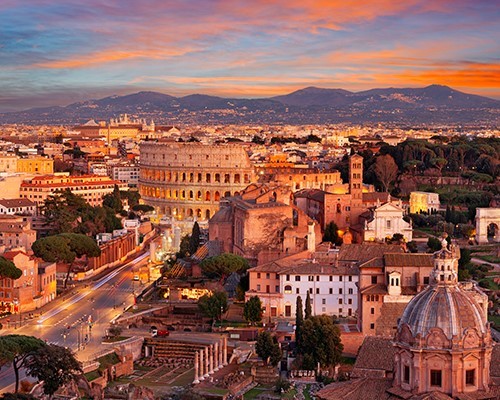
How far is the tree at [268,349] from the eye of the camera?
32969mm

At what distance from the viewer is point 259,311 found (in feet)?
123

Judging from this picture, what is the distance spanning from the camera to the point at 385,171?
73.1 metres

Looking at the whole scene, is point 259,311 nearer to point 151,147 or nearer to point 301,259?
point 301,259

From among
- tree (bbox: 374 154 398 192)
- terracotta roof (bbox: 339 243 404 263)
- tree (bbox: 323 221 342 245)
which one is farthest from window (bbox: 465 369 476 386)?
tree (bbox: 374 154 398 192)

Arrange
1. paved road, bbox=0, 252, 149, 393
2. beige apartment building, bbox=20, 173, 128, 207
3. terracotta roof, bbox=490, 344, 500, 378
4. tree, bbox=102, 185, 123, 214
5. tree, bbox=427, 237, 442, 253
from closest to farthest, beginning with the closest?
terracotta roof, bbox=490, 344, 500, 378
paved road, bbox=0, 252, 149, 393
tree, bbox=427, 237, 442, 253
tree, bbox=102, 185, 123, 214
beige apartment building, bbox=20, 173, 128, 207

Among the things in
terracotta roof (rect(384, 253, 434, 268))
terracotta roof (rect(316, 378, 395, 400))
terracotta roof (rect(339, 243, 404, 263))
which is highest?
terracotta roof (rect(384, 253, 434, 268))

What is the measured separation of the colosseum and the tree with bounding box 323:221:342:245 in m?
24.3

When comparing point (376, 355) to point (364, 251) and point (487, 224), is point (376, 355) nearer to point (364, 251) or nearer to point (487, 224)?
point (364, 251)

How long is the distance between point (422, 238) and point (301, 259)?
14.5 meters

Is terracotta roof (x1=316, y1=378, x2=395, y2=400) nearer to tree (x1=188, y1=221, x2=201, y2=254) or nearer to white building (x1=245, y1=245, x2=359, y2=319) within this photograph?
white building (x1=245, y1=245, x2=359, y2=319)

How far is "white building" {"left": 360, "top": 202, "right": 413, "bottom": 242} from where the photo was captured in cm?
4997

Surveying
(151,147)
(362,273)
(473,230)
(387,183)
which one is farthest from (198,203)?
(362,273)

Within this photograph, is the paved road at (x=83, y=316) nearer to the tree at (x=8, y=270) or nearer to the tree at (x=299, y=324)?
the tree at (x=8, y=270)

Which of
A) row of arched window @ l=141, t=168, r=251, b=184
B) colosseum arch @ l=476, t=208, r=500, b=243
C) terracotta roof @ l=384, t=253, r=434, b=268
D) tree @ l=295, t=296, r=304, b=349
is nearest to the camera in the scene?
tree @ l=295, t=296, r=304, b=349
